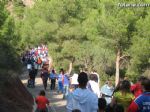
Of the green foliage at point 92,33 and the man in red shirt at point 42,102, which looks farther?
the green foliage at point 92,33

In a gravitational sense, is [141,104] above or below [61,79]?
above

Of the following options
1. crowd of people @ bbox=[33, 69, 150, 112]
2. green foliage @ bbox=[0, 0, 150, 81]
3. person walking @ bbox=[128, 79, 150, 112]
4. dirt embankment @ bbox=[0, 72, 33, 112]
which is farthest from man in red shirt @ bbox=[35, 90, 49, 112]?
green foliage @ bbox=[0, 0, 150, 81]

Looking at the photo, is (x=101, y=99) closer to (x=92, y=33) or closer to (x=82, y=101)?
(x=82, y=101)

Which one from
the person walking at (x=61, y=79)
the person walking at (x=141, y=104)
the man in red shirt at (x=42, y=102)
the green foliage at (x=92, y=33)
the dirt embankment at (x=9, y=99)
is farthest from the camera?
the green foliage at (x=92, y=33)

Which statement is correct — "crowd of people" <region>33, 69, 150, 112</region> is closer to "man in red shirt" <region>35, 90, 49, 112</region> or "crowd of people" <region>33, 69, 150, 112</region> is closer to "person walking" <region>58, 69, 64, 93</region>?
"man in red shirt" <region>35, 90, 49, 112</region>

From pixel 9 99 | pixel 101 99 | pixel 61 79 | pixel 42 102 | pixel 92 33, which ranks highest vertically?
pixel 101 99

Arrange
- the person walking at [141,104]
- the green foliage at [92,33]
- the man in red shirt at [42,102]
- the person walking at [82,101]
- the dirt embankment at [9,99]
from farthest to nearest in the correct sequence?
1. the green foliage at [92,33]
2. the dirt embankment at [9,99]
3. the man in red shirt at [42,102]
4. the person walking at [82,101]
5. the person walking at [141,104]

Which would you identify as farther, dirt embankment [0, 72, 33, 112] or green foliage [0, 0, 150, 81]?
green foliage [0, 0, 150, 81]

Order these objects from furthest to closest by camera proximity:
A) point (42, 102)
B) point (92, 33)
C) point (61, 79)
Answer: point (92, 33)
point (61, 79)
point (42, 102)

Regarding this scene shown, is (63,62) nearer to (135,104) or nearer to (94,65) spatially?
(94,65)

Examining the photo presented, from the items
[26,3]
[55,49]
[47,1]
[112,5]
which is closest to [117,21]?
[112,5]

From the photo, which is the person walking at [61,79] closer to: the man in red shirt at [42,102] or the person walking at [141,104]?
the man in red shirt at [42,102]

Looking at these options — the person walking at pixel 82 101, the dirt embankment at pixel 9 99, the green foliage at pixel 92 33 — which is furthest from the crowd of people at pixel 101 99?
the green foliage at pixel 92 33

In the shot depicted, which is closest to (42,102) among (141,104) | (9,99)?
(9,99)
